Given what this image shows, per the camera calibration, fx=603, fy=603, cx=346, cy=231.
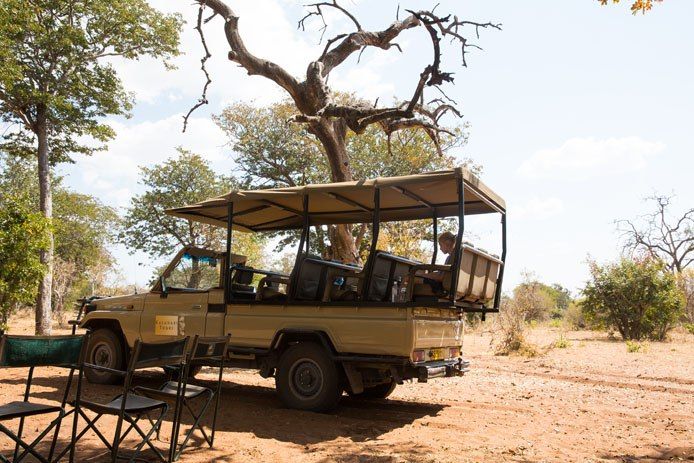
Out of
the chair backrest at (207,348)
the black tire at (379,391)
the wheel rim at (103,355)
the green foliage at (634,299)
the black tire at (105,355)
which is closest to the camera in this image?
the chair backrest at (207,348)

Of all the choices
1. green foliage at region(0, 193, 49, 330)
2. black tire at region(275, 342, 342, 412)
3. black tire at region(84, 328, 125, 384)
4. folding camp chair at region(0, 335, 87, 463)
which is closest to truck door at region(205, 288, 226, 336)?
black tire at region(275, 342, 342, 412)

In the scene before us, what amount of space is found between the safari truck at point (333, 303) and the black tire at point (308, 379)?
1 centimetres

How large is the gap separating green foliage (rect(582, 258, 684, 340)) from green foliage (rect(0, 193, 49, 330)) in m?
16.1

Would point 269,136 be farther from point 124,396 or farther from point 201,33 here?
point 124,396

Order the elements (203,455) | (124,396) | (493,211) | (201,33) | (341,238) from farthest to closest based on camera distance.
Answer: (201,33) → (341,238) → (493,211) → (203,455) → (124,396)

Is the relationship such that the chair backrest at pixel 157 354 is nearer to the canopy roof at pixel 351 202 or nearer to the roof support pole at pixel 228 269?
the canopy roof at pixel 351 202

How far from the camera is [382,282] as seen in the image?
7422mm

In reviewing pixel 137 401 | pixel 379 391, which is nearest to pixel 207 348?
pixel 137 401

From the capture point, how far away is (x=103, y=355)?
9125 mm

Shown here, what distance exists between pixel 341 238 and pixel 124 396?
7.16 meters

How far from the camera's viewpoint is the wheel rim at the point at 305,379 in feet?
22.9

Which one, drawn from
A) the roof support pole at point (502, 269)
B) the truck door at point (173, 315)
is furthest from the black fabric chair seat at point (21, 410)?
the roof support pole at point (502, 269)

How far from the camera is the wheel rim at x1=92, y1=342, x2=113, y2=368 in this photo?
9023 mm

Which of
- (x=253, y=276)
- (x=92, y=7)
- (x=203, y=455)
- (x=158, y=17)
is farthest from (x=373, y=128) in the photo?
(x=203, y=455)
